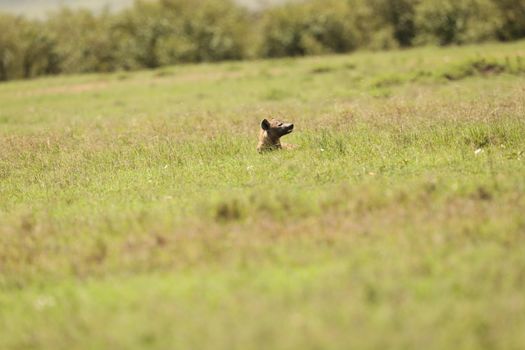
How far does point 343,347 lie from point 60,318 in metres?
2.75

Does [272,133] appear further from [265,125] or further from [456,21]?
[456,21]

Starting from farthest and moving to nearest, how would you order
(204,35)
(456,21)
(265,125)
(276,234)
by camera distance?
(204,35) → (456,21) → (265,125) → (276,234)

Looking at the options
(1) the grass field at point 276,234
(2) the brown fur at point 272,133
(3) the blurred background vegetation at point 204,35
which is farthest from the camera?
(3) the blurred background vegetation at point 204,35

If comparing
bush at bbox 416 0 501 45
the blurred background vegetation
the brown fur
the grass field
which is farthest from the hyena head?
the blurred background vegetation

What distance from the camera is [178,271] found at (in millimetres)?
6676

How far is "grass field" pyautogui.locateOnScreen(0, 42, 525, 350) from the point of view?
5465mm

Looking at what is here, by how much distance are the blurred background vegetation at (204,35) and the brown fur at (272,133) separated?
131 feet

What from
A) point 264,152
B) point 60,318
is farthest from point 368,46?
point 60,318

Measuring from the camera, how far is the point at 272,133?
41.3 feet

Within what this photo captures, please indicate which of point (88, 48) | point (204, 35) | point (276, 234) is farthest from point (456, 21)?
point (276, 234)

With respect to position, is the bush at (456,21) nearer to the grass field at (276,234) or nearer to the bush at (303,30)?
the bush at (303,30)

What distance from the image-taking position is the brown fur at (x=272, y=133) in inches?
495

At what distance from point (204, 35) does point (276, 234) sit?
49069 mm

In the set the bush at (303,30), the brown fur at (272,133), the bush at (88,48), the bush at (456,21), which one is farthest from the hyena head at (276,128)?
the bush at (88,48)
